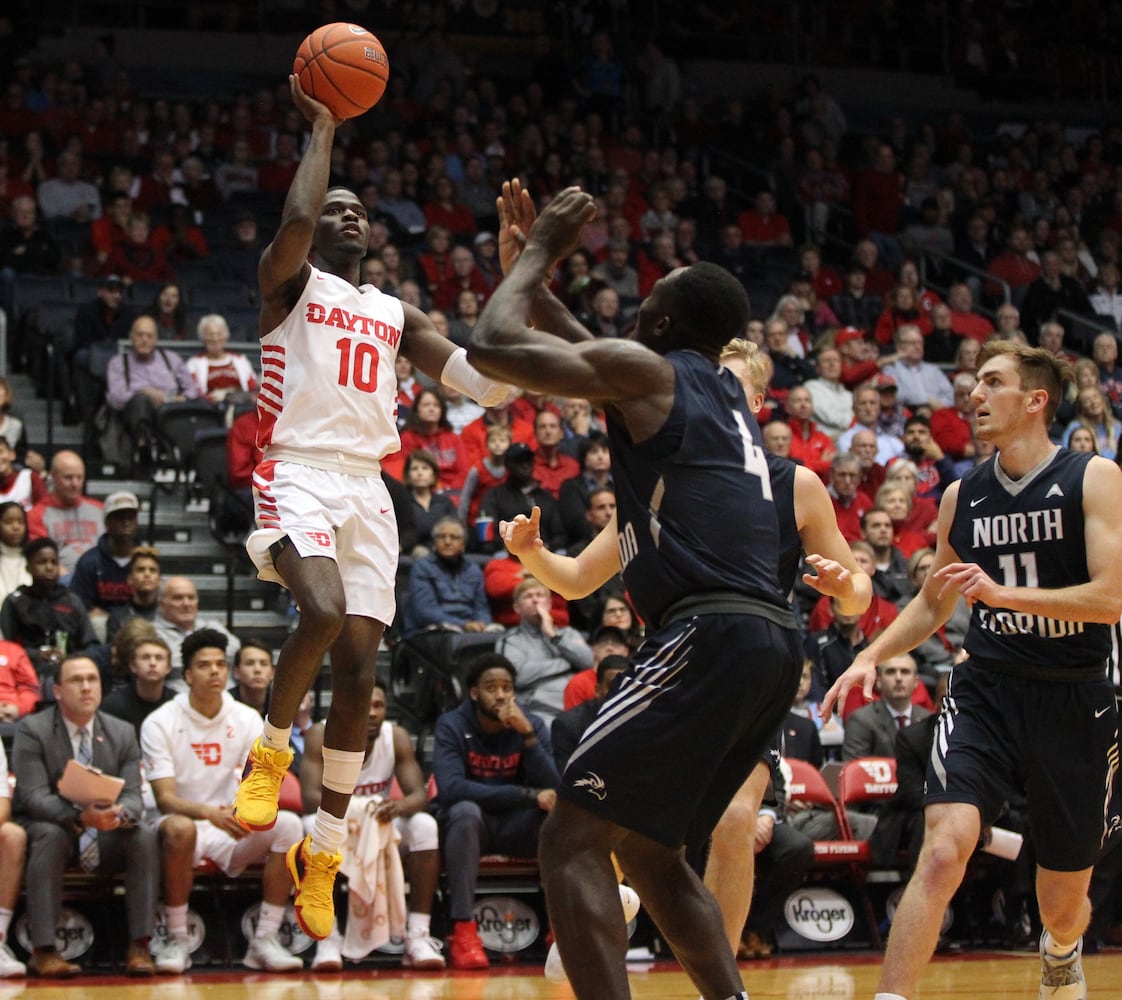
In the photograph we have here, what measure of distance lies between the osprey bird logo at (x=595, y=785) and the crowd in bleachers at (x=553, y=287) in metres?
5.53

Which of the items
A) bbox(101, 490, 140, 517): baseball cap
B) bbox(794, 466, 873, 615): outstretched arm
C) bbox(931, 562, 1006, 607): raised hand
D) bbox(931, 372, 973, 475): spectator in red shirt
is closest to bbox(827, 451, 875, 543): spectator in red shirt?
bbox(931, 372, 973, 475): spectator in red shirt

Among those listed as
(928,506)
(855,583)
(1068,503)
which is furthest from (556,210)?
(928,506)

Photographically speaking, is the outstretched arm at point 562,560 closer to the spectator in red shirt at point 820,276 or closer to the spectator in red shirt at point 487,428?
the spectator in red shirt at point 487,428

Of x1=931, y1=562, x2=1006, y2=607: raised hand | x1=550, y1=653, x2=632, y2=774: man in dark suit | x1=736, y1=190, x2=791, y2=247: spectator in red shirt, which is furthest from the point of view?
x1=736, y1=190, x2=791, y2=247: spectator in red shirt

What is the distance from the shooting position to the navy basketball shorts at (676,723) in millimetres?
4816

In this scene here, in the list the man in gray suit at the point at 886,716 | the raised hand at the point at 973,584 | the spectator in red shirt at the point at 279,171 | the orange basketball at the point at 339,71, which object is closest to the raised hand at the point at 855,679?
the raised hand at the point at 973,584

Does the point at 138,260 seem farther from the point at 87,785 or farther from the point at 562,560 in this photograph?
the point at 562,560

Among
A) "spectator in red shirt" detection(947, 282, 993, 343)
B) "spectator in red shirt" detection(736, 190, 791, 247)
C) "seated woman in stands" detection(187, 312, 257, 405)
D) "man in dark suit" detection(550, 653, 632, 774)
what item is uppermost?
"spectator in red shirt" detection(736, 190, 791, 247)

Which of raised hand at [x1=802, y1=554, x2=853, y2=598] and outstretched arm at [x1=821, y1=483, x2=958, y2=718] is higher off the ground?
raised hand at [x1=802, y1=554, x2=853, y2=598]

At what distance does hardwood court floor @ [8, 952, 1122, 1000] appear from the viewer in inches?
333

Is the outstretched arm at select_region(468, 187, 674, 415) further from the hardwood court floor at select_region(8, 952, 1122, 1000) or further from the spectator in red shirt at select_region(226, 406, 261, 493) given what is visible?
the spectator in red shirt at select_region(226, 406, 261, 493)

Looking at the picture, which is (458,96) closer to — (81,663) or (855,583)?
(81,663)

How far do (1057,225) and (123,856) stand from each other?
50.1 ft

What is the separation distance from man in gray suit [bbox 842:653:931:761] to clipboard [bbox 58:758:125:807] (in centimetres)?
490
